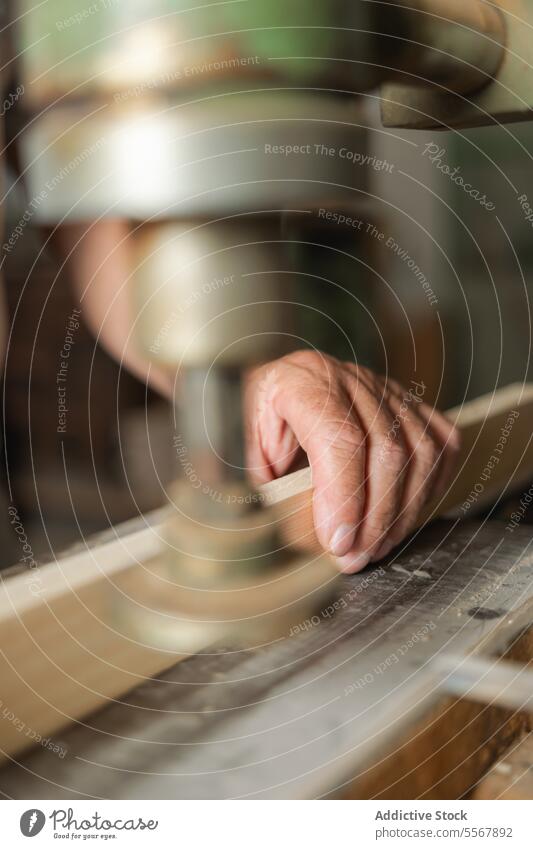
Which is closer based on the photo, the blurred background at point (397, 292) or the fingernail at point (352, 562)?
the fingernail at point (352, 562)

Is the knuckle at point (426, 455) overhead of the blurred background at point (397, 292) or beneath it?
beneath

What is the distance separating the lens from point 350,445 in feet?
1.06

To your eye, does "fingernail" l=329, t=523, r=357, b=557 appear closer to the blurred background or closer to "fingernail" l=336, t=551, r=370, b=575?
"fingernail" l=336, t=551, r=370, b=575

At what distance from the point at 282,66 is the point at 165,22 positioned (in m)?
0.04

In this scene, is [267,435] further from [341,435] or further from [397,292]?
[397,292]

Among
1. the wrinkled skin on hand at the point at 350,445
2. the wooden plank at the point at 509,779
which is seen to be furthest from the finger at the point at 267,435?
the wooden plank at the point at 509,779

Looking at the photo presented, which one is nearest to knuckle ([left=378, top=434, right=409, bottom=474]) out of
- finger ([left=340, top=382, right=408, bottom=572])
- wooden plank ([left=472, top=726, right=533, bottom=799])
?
finger ([left=340, top=382, right=408, bottom=572])

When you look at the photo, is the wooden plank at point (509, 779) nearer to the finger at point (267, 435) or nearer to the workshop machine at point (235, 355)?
the workshop machine at point (235, 355)

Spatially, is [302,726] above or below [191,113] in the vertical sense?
below

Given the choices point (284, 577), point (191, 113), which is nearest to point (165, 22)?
point (191, 113)

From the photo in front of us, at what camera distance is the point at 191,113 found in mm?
218

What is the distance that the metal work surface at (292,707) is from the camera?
0.22m

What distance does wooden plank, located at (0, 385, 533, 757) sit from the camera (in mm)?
233

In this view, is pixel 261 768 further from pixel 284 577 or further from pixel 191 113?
pixel 191 113
